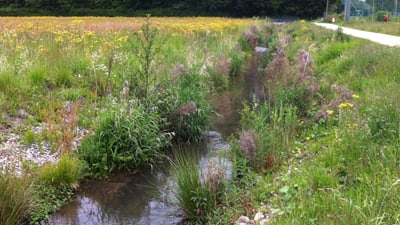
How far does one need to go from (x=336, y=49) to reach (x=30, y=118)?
37.3 ft

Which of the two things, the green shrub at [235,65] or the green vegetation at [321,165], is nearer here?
the green vegetation at [321,165]

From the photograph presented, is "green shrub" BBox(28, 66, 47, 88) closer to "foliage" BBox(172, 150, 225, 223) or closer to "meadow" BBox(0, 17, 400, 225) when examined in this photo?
"meadow" BBox(0, 17, 400, 225)

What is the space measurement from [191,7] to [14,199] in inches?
2582

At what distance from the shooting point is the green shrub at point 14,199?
4.80m

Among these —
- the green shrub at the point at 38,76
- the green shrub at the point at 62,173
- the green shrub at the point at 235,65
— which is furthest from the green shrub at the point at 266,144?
the green shrub at the point at 235,65

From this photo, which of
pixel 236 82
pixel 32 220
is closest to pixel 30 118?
pixel 32 220

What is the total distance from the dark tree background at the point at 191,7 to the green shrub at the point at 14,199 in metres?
60.9

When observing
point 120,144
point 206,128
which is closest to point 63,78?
point 206,128

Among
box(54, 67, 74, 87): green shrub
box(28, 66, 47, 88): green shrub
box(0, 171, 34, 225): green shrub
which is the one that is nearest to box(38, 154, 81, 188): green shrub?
box(0, 171, 34, 225): green shrub

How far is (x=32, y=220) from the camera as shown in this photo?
17.0ft

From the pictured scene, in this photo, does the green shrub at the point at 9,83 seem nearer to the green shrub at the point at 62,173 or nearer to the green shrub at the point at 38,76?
the green shrub at the point at 38,76

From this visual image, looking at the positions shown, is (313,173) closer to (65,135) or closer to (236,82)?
(65,135)

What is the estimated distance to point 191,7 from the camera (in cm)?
6788

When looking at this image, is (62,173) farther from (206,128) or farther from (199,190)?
(206,128)
